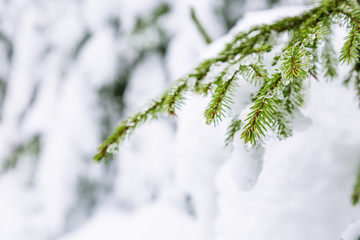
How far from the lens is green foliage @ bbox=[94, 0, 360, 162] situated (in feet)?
1.58

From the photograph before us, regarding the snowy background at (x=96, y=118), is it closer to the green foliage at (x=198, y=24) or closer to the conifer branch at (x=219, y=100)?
the green foliage at (x=198, y=24)

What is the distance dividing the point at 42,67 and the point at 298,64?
2387mm

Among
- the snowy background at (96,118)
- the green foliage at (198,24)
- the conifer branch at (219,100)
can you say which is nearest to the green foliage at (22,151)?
the snowy background at (96,118)

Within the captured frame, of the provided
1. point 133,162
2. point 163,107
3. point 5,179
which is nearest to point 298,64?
point 163,107

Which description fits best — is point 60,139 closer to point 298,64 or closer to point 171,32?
point 171,32

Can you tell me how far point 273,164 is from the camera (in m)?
0.98

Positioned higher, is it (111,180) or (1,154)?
(1,154)

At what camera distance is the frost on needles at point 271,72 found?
48 centimetres

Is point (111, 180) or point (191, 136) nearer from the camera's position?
point (191, 136)

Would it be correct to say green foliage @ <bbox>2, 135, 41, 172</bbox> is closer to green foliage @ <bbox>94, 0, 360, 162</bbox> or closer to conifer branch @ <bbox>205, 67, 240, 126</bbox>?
green foliage @ <bbox>94, 0, 360, 162</bbox>

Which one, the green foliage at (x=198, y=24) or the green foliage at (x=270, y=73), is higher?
the green foliage at (x=198, y=24)

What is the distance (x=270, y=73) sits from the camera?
585 mm

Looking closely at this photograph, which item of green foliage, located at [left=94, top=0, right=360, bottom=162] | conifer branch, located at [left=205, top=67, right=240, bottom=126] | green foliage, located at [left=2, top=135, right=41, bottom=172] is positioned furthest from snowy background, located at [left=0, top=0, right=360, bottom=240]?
conifer branch, located at [left=205, top=67, right=240, bottom=126]

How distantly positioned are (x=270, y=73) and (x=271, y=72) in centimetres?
2
